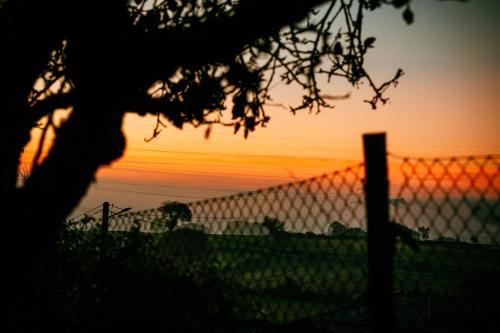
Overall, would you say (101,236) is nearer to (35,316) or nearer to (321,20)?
(35,316)

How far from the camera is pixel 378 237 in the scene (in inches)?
91.0

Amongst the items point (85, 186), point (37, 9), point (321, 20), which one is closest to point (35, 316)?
point (85, 186)

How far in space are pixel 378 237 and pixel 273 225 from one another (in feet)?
3.75

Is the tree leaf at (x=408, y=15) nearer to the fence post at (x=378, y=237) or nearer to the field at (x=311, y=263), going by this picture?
the fence post at (x=378, y=237)

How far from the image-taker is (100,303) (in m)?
4.46

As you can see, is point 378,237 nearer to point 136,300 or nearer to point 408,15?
point 408,15

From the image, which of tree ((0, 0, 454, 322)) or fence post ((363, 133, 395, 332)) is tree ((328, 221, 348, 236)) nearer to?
fence post ((363, 133, 395, 332))

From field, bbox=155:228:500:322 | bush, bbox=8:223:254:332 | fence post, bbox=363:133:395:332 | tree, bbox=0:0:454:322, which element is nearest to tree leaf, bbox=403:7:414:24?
tree, bbox=0:0:454:322

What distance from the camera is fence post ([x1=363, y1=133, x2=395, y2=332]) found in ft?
7.44

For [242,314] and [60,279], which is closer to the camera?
[242,314]

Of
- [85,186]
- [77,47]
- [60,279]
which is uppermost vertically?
[77,47]

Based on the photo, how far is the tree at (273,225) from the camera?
3.21 meters

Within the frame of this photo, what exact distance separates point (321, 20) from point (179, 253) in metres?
3.42

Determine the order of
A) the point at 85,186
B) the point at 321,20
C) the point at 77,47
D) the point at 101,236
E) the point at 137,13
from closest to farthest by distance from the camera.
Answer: the point at 85,186 < the point at 77,47 < the point at 321,20 < the point at 137,13 < the point at 101,236
